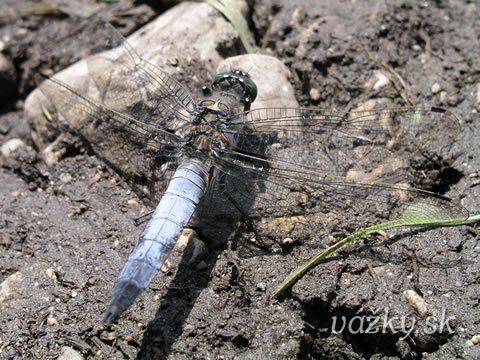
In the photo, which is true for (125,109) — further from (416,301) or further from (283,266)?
(416,301)

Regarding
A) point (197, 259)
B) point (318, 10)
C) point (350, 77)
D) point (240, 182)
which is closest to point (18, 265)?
point (197, 259)

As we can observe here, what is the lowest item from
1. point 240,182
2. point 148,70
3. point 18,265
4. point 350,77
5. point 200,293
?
point 18,265

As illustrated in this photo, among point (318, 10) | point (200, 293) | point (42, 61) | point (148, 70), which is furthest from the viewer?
point (42, 61)

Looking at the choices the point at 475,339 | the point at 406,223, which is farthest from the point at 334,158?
the point at 475,339

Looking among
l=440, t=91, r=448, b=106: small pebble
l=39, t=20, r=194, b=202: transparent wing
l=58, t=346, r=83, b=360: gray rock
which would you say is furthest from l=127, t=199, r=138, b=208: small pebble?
l=440, t=91, r=448, b=106: small pebble

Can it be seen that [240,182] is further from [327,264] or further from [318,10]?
[318,10]

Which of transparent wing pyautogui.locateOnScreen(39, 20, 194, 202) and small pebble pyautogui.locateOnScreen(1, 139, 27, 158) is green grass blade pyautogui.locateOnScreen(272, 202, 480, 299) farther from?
small pebble pyautogui.locateOnScreen(1, 139, 27, 158)

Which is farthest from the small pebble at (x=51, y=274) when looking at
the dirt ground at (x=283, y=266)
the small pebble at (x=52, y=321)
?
the small pebble at (x=52, y=321)
